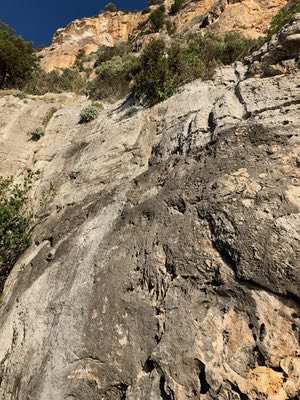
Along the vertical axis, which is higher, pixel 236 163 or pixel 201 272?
pixel 236 163

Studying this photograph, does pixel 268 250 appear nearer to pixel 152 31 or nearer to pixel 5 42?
pixel 5 42

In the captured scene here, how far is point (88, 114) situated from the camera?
1322 cm

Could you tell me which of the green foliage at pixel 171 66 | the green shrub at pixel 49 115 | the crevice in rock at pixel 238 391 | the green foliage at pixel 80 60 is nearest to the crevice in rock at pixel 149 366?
the crevice in rock at pixel 238 391

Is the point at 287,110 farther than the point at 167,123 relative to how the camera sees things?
No

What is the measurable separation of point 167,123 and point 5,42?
46.5 ft

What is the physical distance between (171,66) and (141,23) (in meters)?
23.3

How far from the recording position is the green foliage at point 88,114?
13203mm

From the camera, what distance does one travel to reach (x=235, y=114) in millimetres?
8141

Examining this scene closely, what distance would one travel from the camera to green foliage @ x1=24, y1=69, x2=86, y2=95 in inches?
762

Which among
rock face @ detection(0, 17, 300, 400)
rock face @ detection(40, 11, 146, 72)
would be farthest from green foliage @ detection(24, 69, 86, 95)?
rock face @ detection(0, 17, 300, 400)

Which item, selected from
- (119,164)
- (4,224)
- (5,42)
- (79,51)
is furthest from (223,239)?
(79,51)

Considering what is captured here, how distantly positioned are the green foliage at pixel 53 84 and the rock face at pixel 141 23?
596 cm

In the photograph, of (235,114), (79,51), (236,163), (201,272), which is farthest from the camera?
(79,51)

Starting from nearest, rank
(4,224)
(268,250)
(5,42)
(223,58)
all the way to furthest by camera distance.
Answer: (268,250) → (4,224) → (223,58) → (5,42)
